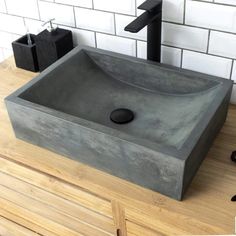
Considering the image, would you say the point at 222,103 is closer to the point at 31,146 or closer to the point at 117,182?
the point at 117,182

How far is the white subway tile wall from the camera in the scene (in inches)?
37.7

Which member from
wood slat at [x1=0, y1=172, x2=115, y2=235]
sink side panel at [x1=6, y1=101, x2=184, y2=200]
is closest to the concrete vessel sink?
sink side panel at [x1=6, y1=101, x2=184, y2=200]

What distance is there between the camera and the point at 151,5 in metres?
0.95

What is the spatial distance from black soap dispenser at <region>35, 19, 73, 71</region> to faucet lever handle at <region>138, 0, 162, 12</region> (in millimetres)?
313

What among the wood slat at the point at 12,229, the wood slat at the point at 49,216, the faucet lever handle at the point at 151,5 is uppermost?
the faucet lever handle at the point at 151,5

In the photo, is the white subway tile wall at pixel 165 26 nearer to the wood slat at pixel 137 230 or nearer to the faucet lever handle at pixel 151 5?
the faucet lever handle at pixel 151 5

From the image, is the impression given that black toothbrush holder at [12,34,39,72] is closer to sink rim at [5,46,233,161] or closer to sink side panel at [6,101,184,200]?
sink rim at [5,46,233,161]

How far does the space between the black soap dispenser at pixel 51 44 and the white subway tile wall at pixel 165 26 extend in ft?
0.18

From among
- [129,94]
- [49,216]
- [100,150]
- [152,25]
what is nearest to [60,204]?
[49,216]

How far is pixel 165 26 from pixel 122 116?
0.94 feet

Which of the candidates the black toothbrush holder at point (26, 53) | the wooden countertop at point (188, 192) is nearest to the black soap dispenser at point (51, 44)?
the black toothbrush holder at point (26, 53)

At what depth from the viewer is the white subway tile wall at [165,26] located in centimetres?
96

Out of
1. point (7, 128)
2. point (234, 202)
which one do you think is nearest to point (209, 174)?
point (234, 202)

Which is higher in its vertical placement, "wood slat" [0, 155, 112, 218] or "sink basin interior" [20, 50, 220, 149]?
"sink basin interior" [20, 50, 220, 149]
